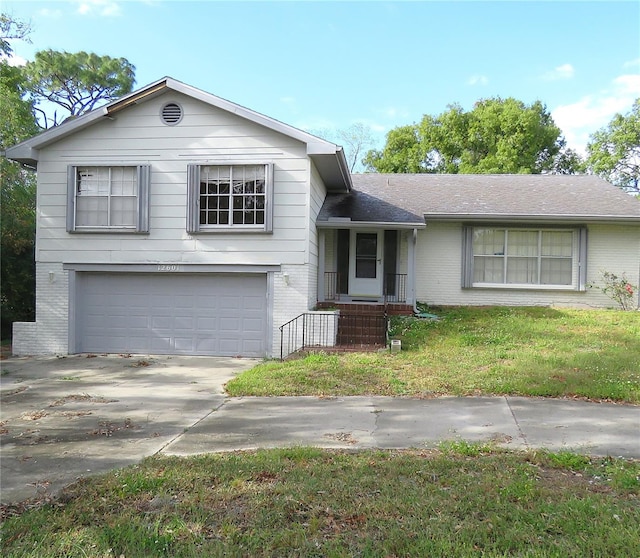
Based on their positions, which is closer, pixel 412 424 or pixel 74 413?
pixel 412 424

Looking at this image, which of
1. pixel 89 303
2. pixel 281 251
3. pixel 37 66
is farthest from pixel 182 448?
pixel 37 66

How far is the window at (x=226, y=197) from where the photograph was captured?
1200 cm

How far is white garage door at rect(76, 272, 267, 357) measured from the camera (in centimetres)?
1220

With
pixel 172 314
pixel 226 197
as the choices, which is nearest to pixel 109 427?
pixel 172 314

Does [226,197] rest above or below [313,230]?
above

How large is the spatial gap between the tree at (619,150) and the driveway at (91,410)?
1268 inches

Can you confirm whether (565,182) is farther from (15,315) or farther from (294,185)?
(15,315)

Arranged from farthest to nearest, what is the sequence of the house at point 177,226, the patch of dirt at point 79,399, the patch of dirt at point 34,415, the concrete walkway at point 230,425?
the house at point 177,226 < the patch of dirt at point 79,399 < the patch of dirt at point 34,415 < the concrete walkway at point 230,425

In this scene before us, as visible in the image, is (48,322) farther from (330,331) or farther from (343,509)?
(343,509)

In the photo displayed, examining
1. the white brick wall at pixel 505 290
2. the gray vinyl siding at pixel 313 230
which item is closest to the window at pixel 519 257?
the white brick wall at pixel 505 290

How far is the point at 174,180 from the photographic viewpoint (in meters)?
12.1

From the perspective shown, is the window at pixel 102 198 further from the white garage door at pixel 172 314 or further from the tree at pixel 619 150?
the tree at pixel 619 150

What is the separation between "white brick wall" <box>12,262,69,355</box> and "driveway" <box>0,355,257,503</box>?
1.93 ft

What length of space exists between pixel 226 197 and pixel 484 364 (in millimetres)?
6981
